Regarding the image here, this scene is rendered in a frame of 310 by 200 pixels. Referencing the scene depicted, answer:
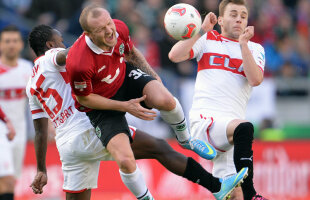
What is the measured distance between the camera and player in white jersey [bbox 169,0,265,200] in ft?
20.1

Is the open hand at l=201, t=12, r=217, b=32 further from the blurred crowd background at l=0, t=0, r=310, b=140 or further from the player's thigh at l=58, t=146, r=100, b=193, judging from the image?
the blurred crowd background at l=0, t=0, r=310, b=140

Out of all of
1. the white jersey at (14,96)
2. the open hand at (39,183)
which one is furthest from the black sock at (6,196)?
the white jersey at (14,96)

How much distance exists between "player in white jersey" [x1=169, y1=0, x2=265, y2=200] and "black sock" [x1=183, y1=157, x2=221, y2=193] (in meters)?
0.27

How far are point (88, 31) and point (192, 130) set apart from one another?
1.70m

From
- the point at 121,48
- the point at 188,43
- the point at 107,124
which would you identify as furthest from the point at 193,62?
the point at 107,124

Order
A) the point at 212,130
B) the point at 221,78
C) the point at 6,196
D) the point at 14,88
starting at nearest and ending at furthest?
1. the point at 212,130
2. the point at 221,78
3. the point at 6,196
4. the point at 14,88

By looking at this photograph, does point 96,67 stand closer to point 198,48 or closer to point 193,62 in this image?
point 198,48

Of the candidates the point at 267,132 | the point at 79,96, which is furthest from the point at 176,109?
the point at 267,132

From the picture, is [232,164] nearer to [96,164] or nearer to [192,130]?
[192,130]

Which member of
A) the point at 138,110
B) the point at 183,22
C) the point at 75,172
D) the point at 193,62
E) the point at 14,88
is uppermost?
the point at 183,22

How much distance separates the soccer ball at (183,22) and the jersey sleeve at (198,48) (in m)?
0.34

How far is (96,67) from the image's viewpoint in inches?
217

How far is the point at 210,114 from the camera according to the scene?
6285 millimetres

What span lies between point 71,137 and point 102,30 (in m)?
1.30
